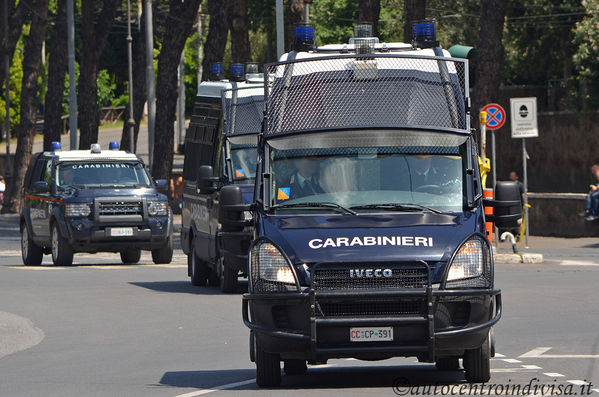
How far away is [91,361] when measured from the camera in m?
13.8

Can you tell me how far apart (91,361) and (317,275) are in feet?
12.4

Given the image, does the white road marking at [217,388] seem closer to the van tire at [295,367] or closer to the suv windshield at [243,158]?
Answer: the van tire at [295,367]

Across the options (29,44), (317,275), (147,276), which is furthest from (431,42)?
(29,44)

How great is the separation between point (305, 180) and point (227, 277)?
29.2 ft

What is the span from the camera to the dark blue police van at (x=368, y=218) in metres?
10.7

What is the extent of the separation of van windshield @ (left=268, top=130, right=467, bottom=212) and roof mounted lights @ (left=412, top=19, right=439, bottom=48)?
7.61 ft

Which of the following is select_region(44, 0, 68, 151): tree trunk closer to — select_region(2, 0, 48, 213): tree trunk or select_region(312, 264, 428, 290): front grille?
select_region(2, 0, 48, 213): tree trunk

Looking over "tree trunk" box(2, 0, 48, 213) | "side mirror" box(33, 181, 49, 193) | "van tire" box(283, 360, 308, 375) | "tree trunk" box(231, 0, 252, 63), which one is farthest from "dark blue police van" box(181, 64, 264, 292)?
"tree trunk" box(2, 0, 48, 213)

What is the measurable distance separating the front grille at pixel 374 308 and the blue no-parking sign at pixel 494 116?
19986 millimetres

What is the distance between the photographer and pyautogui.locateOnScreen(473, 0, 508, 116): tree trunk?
3409 centimetres

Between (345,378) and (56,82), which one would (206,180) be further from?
(56,82)

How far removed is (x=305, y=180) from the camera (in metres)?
11.9

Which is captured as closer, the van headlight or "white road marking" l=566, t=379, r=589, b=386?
the van headlight

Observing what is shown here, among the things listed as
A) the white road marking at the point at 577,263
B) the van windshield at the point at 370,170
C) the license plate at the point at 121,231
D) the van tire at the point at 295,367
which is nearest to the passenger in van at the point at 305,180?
the van windshield at the point at 370,170
